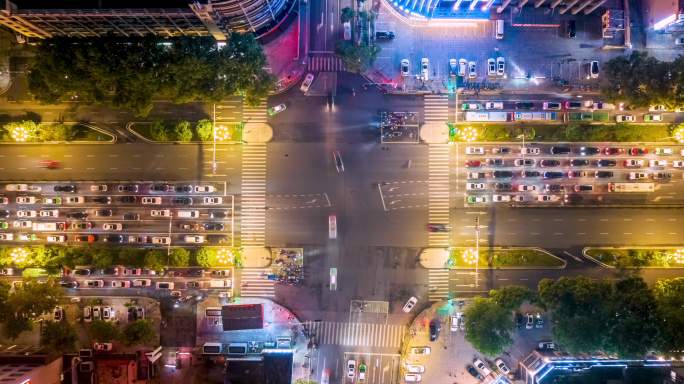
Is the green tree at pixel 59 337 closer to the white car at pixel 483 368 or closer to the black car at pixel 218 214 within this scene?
the black car at pixel 218 214

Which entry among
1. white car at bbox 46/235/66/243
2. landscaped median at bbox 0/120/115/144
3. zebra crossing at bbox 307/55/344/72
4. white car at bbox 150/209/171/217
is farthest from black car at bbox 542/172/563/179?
white car at bbox 46/235/66/243

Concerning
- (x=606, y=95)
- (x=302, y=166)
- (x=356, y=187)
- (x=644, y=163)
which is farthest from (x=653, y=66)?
(x=302, y=166)

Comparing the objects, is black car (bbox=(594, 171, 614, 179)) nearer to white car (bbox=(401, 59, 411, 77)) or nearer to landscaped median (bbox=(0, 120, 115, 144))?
white car (bbox=(401, 59, 411, 77))

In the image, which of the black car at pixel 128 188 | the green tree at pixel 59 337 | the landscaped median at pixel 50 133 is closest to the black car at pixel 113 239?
the black car at pixel 128 188

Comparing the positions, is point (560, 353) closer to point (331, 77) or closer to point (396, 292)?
point (396, 292)

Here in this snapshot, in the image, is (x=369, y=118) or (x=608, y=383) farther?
(x=369, y=118)

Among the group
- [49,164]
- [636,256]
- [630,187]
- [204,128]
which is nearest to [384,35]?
[204,128]

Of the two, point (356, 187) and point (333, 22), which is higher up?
point (333, 22)
